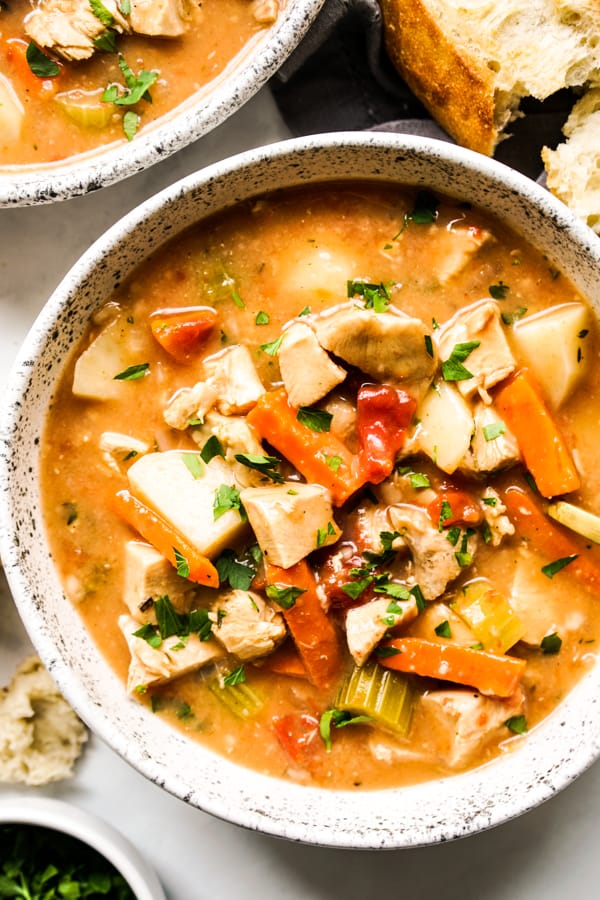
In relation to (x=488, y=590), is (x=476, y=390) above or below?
above

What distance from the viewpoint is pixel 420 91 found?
3.21 m

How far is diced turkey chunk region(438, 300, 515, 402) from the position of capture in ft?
9.12

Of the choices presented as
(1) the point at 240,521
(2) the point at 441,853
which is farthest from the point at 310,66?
(2) the point at 441,853

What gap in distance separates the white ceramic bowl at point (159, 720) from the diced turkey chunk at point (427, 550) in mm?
508

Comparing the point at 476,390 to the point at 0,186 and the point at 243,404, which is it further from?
the point at 0,186

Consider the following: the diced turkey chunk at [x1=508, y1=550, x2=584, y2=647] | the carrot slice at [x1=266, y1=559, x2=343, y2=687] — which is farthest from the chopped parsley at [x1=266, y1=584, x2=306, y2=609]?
the diced turkey chunk at [x1=508, y1=550, x2=584, y2=647]

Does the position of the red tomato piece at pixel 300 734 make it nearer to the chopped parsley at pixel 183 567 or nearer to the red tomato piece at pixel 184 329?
the chopped parsley at pixel 183 567

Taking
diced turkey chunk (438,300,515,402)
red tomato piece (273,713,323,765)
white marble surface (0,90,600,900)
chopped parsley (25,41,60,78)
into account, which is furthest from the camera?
white marble surface (0,90,600,900)

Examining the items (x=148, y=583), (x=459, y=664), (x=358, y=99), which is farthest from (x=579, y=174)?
(x=148, y=583)

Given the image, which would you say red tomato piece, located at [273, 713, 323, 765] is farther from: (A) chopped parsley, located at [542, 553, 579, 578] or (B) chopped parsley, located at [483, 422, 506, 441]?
(B) chopped parsley, located at [483, 422, 506, 441]

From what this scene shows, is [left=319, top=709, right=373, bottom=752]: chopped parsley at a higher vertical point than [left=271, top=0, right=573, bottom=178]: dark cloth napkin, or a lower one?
lower

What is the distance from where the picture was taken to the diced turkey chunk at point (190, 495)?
2.80 meters

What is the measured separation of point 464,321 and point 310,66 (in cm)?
105

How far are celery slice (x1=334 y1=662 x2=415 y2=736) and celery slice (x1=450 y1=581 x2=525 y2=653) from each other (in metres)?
→ 0.24
